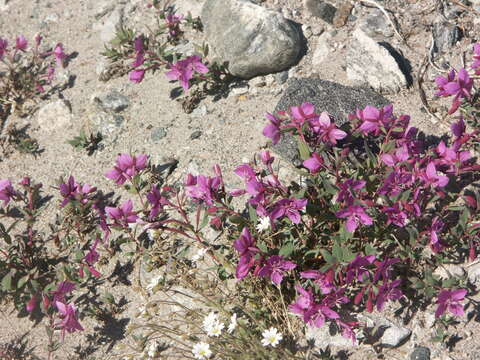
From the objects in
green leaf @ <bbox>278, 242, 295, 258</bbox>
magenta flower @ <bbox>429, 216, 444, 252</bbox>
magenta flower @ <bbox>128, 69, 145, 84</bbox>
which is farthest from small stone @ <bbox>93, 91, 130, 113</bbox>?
magenta flower @ <bbox>429, 216, 444, 252</bbox>

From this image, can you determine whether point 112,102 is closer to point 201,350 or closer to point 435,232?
point 201,350

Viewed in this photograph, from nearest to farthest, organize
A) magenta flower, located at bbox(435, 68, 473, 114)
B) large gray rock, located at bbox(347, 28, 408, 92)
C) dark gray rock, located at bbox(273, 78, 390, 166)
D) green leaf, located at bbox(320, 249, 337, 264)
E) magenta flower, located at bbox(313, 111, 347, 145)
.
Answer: green leaf, located at bbox(320, 249, 337, 264), magenta flower, located at bbox(313, 111, 347, 145), magenta flower, located at bbox(435, 68, 473, 114), dark gray rock, located at bbox(273, 78, 390, 166), large gray rock, located at bbox(347, 28, 408, 92)

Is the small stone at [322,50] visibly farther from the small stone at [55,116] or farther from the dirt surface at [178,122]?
the small stone at [55,116]

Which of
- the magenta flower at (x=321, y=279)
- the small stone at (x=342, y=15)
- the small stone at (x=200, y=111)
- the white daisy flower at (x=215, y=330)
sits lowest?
the white daisy flower at (x=215, y=330)

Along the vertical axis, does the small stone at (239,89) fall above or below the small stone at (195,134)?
above

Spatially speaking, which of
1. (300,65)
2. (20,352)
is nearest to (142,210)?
(20,352)

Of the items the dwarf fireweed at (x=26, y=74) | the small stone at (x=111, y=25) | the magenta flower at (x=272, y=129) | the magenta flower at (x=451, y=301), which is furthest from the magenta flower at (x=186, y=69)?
the magenta flower at (x=451, y=301)

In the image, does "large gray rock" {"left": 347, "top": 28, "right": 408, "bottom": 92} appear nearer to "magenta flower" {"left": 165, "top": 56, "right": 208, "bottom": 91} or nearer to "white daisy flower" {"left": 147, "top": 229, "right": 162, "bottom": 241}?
"magenta flower" {"left": 165, "top": 56, "right": 208, "bottom": 91}
